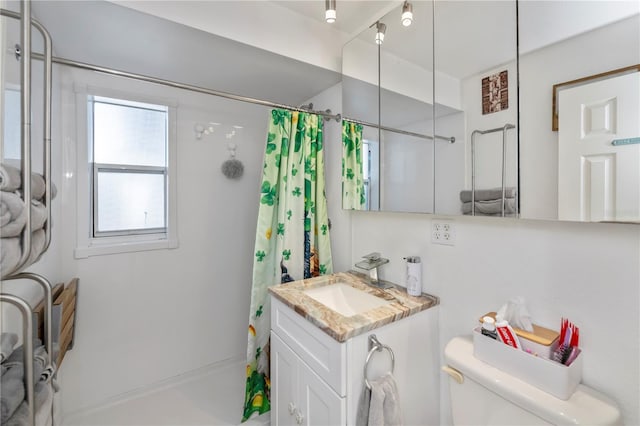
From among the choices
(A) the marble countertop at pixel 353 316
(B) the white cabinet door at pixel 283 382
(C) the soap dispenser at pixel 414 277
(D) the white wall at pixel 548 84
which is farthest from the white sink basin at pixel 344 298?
(D) the white wall at pixel 548 84

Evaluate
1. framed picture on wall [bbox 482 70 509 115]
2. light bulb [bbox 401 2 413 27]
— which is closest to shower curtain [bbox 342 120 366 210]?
light bulb [bbox 401 2 413 27]

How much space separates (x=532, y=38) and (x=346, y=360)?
1298 mm

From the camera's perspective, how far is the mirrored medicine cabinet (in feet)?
2.56

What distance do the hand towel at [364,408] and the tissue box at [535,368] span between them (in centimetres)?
42

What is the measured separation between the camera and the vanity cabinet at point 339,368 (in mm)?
980

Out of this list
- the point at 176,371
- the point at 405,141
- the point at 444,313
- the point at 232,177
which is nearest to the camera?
the point at 444,313

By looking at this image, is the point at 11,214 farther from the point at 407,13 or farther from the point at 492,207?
the point at 407,13

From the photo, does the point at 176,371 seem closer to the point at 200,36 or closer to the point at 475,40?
the point at 200,36

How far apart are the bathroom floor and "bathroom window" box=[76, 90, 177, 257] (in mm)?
997

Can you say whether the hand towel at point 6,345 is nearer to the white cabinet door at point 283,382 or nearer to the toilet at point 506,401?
the white cabinet door at point 283,382

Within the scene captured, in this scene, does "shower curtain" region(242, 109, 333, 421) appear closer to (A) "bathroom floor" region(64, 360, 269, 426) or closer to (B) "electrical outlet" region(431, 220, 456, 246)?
(A) "bathroom floor" region(64, 360, 269, 426)

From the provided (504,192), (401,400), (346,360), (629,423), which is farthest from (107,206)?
(629,423)

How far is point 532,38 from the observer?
0.94m

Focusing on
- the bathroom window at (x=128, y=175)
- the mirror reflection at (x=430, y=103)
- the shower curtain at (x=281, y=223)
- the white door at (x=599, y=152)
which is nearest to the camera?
the white door at (x=599, y=152)
